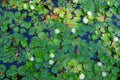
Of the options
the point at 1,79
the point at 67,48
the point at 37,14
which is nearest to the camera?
the point at 1,79

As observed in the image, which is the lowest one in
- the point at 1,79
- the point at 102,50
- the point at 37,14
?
the point at 1,79

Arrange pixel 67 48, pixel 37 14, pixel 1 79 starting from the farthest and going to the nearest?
pixel 37 14 → pixel 67 48 → pixel 1 79

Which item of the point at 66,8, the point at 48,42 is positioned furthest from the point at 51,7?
the point at 48,42

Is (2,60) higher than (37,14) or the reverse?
the reverse

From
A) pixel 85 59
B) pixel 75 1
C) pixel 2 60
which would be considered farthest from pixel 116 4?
pixel 2 60

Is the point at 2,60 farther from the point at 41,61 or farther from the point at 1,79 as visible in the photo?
the point at 41,61

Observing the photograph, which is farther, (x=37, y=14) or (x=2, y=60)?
(x=37, y=14)

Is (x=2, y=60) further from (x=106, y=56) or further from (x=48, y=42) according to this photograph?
(x=106, y=56)
